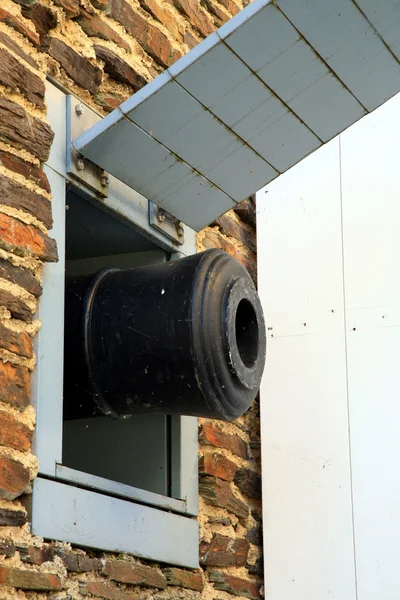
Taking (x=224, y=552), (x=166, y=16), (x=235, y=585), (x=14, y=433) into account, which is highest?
(x=166, y=16)

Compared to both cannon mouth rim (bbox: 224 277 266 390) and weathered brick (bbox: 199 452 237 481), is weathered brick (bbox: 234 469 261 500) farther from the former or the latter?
cannon mouth rim (bbox: 224 277 266 390)

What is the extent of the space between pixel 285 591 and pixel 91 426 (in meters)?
0.82

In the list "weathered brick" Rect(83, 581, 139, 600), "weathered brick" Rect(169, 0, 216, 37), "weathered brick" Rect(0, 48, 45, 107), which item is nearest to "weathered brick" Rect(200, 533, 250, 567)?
"weathered brick" Rect(83, 581, 139, 600)

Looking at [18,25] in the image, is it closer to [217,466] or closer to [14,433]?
[14,433]

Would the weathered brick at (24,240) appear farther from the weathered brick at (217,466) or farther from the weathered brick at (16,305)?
the weathered brick at (217,466)

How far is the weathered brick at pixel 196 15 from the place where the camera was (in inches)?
145

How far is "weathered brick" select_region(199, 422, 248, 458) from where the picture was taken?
11.7ft

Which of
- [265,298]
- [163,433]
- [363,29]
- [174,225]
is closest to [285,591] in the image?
[163,433]

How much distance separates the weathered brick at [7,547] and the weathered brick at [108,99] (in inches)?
51.7

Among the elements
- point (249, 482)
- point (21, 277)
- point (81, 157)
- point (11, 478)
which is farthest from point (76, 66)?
point (249, 482)

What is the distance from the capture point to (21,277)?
266cm

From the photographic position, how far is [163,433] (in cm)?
340

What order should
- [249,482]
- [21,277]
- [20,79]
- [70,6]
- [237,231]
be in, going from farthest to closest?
[237,231]
[249,482]
[70,6]
[20,79]
[21,277]

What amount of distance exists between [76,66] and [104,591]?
1391 millimetres
